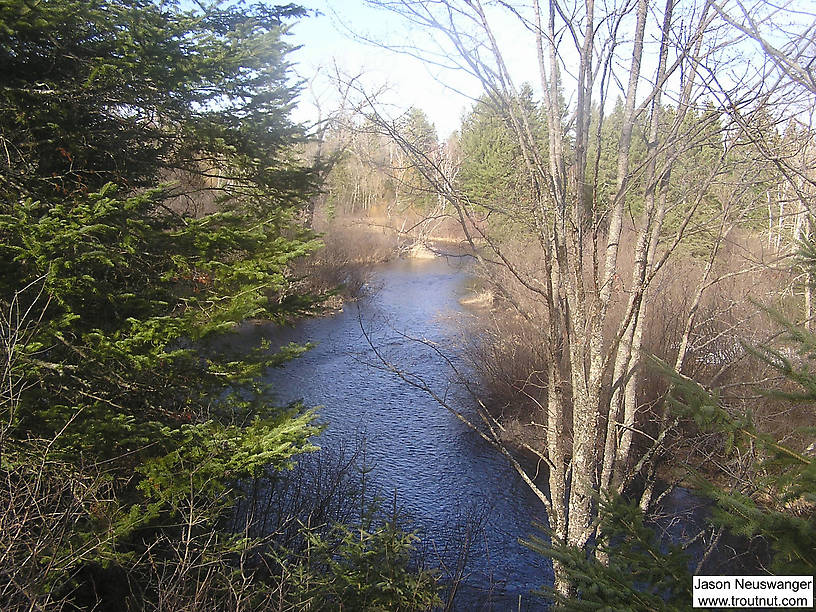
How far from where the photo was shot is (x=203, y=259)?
5.89m

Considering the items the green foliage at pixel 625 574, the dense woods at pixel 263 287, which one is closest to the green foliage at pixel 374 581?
the dense woods at pixel 263 287

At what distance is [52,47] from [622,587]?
6.35 meters

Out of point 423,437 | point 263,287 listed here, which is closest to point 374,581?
point 263,287

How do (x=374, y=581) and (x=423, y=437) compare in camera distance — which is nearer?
(x=374, y=581)

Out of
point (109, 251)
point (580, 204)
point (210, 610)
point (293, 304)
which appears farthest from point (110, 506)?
point (580, 204)

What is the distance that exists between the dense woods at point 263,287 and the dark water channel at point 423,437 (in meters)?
1.15

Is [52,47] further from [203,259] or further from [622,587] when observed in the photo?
[622,587]

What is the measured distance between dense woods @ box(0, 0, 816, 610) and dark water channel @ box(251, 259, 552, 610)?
115 cm

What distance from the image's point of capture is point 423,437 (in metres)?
10.3

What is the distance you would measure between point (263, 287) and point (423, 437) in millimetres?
5492

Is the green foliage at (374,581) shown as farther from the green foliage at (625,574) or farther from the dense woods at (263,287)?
the green foliage at (625,574)

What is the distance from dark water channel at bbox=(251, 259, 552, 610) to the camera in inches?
276

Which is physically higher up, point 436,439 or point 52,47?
point 52,47

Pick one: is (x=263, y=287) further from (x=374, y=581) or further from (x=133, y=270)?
(x=374, y=581)
